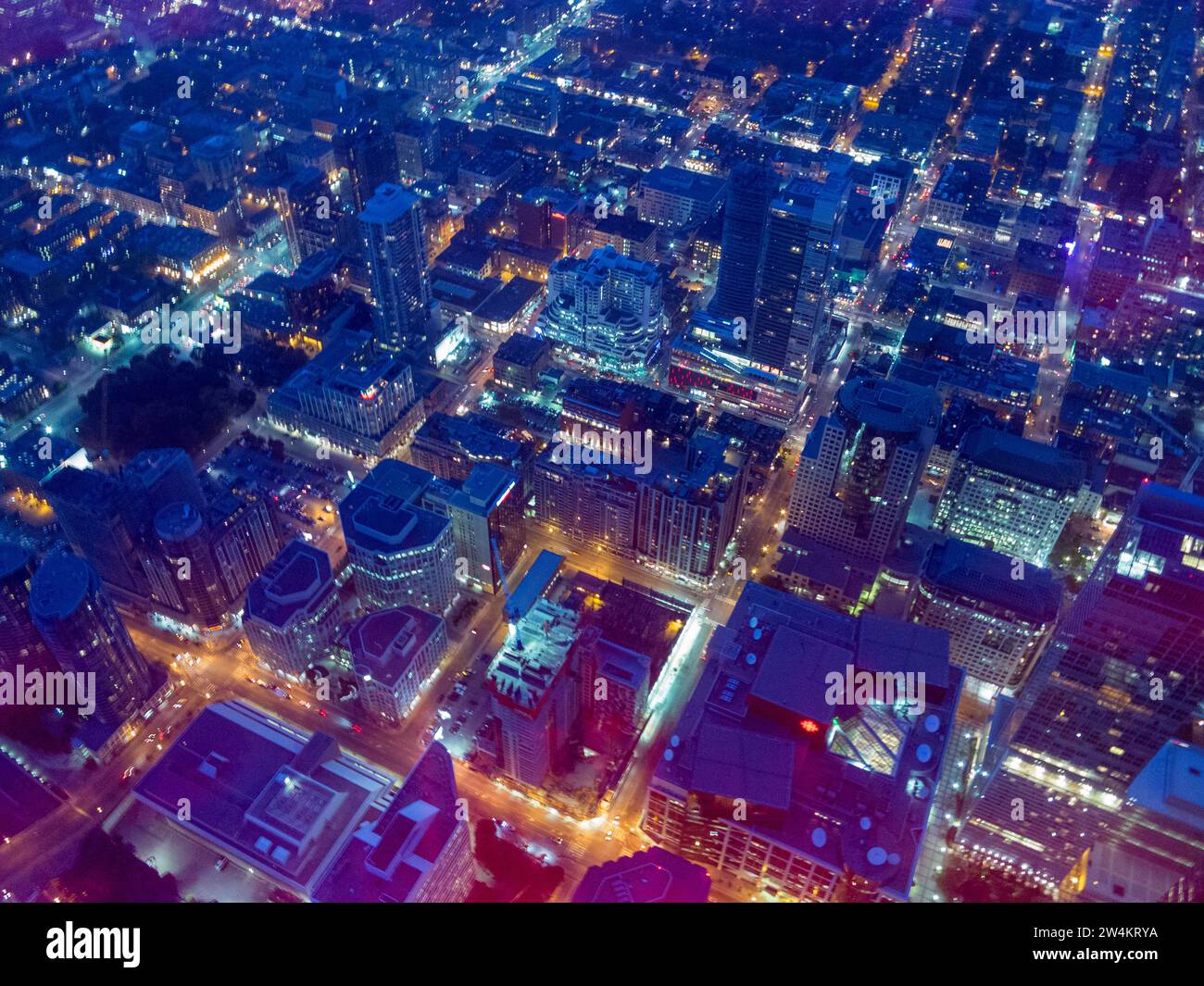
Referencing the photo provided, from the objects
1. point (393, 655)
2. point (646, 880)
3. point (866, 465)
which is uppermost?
point (866, 465)

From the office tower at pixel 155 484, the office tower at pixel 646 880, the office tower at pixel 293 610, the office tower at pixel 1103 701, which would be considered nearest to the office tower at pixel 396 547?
the office tower at pixel 293 610

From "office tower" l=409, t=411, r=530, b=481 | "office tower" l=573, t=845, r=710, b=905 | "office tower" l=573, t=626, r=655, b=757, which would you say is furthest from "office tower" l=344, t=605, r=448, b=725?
"office tower" l=573, t=845, r=710, b=905

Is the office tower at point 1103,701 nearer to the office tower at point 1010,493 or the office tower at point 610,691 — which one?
the office tower at point 1010,493

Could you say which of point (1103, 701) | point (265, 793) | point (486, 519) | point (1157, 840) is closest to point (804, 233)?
point (486, 519)

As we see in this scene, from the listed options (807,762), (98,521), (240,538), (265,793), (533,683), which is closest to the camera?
(533,683)

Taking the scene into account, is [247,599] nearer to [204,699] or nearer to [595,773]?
[204,699]

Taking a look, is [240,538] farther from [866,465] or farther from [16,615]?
[866,465]
